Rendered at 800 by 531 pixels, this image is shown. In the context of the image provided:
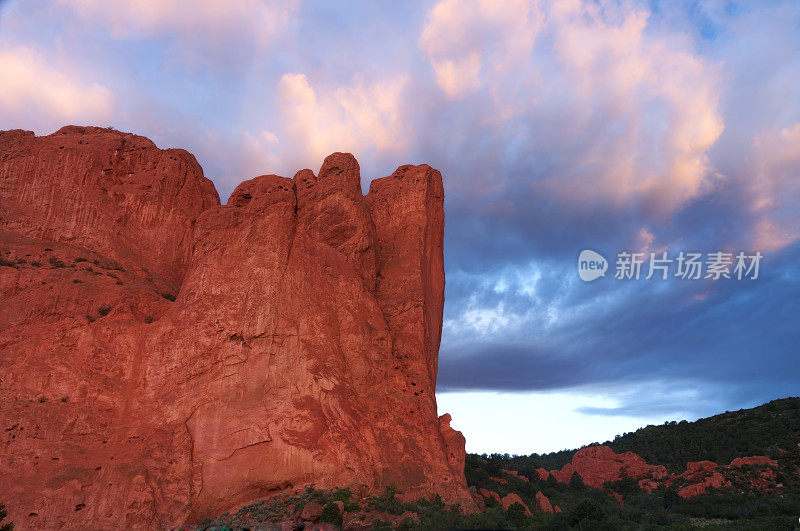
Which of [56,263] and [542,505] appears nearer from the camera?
[56,263]

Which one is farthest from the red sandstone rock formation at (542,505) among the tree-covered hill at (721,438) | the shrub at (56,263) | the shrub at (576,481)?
the shrub at (56,263)

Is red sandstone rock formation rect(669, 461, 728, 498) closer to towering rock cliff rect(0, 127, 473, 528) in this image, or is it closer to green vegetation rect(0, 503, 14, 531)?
towering rock cliff rect(0, 127, 473, 528)

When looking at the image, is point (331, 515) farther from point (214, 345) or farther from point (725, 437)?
point (725, 437)

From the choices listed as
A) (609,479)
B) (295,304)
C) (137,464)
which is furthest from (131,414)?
(609,479)

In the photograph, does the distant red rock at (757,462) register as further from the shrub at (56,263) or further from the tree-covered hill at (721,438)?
the shrub at (56,263)

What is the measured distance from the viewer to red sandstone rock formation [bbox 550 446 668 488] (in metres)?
52.3

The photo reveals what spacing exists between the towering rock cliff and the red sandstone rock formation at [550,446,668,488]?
1200 inches

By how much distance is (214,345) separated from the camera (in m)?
24.2

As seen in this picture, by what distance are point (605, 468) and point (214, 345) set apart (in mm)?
47264

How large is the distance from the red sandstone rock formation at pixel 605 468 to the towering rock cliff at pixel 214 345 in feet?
100

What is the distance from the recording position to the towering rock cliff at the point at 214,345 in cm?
2097

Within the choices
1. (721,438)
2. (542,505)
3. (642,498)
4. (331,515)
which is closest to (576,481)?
(642,498)

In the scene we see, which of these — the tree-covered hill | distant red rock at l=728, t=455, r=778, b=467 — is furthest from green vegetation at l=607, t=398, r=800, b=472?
distant red rock at l=728, t=455, r=778, b=467

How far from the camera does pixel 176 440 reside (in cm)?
2206
